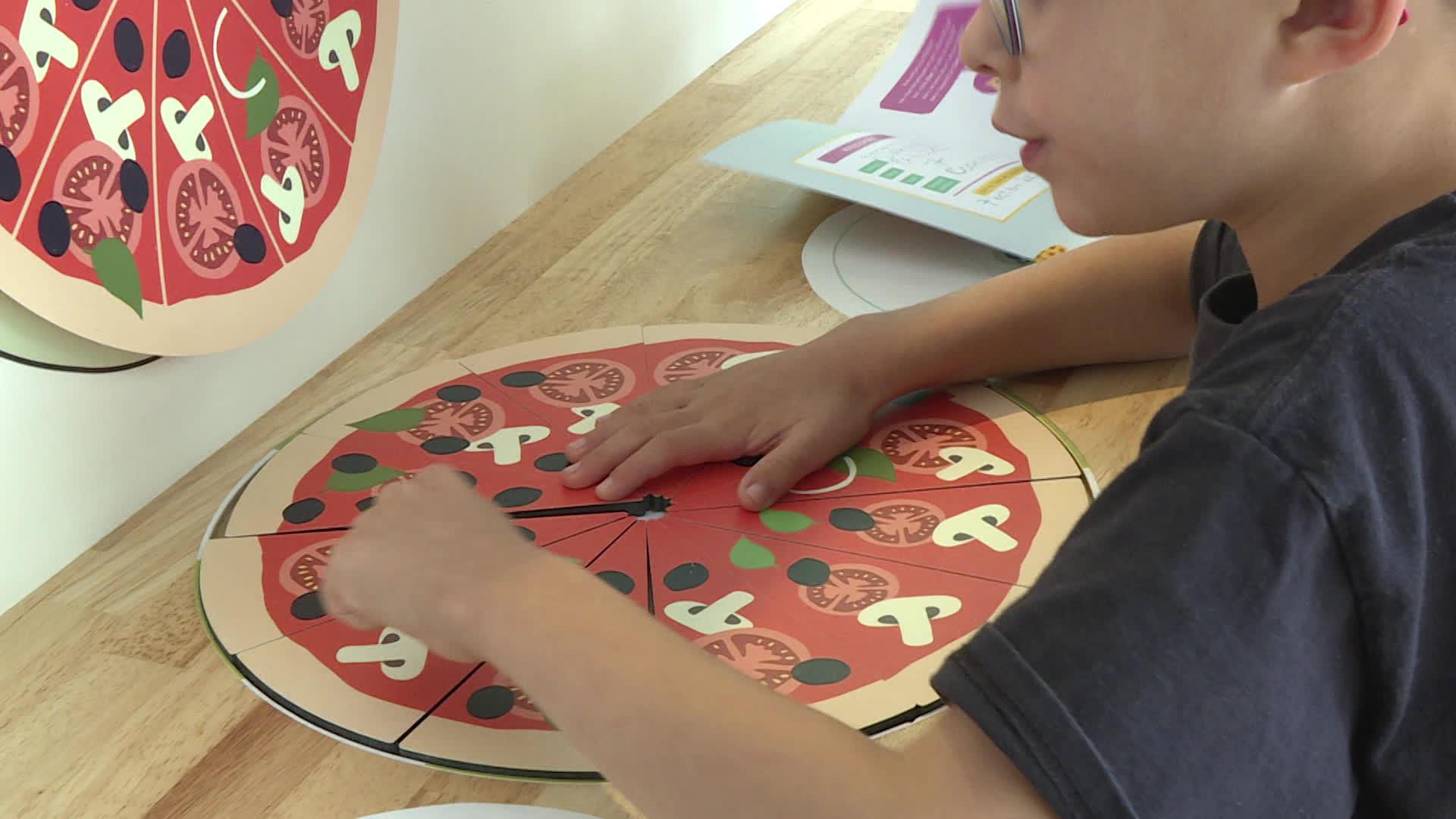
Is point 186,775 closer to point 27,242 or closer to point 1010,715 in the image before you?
point 27,242

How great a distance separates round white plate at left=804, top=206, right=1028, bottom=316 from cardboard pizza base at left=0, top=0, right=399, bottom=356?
32 centimetres

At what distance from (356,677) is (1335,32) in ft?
1.57

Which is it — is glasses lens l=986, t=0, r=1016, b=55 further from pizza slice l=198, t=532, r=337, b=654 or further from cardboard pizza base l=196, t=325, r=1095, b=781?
pizza slice l=198, t=532, r=337, b=654

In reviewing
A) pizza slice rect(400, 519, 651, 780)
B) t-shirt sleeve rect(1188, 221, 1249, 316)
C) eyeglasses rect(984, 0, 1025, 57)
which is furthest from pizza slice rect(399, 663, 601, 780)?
t-shirt sleeve rect(1188, 221, 1249, 316)

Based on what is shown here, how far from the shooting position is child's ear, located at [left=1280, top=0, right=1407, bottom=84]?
450 mm

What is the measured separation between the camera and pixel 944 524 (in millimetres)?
724

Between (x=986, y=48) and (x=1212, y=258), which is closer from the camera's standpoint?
(x=986, y=48)

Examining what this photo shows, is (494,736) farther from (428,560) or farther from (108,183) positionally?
(108,183)

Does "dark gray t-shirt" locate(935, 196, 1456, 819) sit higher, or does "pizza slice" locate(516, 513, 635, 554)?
"dark gray t-shirt" locate(935, 196, 1456, 819)

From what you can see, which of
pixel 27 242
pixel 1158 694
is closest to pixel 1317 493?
pixel 1158 694

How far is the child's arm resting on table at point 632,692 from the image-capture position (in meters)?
0.42

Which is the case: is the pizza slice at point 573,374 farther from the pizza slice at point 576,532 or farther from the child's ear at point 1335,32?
the child's ear at point 1335,32

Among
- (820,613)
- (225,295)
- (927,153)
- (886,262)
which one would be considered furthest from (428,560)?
(927,153)

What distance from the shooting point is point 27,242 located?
65 centimetres
